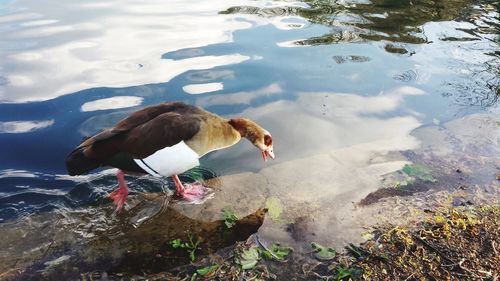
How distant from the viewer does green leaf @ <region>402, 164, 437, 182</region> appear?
448 cm

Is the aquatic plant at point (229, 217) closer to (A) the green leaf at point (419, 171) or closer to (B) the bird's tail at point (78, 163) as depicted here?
(B) the bird's tail at point (78, 163)

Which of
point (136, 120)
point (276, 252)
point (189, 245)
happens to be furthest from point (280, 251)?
point (136, 120)

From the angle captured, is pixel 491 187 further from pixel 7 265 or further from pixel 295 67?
pixel 7 265

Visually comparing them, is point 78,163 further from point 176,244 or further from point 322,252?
point 322,252

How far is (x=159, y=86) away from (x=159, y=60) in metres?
1.04

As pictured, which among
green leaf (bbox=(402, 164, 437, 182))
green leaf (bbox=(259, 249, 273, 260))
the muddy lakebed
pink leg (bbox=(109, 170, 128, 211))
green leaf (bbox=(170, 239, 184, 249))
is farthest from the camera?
green leaf (bbox=(402, 164, 437, 182))

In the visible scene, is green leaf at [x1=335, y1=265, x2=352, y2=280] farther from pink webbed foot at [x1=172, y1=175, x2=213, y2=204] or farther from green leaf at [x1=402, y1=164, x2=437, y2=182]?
green leaf at [x1=402, y1=164, x2=437, y2=182]

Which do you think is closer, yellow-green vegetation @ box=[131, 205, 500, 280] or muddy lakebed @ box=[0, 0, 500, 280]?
yellow-green vegetation @ box=[131, 205, 500, 280]

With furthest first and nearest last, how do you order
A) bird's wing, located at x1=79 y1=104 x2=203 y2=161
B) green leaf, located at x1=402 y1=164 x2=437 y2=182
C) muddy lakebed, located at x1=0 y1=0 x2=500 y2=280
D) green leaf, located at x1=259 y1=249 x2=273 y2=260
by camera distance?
1. green leaf, located at x1=402 y1=164 x2=437 y2=182
2. bird's wing, located at x1=79 y1=104 x2=203 y2=161
3. muddy lakebed, located at x1=0 y1=0 x2=500 y2=280
4. green leaf, located at x1=259 y1=249 x2=273 y2=260

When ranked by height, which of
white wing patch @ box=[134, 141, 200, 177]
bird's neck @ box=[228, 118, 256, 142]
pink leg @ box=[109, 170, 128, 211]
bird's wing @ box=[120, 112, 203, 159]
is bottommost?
pink leg @ box=[109, 170, 128, 211]

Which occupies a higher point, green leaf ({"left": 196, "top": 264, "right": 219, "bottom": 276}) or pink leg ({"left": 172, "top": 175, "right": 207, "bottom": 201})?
green leaf ({"left": 196, "top": 264, "right": 219, "bottom": 276})

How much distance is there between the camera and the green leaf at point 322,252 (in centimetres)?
342

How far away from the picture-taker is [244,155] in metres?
5.15

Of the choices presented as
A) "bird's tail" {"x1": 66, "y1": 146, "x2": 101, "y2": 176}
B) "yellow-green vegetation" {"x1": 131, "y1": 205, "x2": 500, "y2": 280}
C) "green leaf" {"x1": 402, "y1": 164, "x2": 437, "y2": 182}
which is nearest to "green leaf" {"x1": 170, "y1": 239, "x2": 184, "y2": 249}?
"yellow-green vegetation" {"x1": 131, "y1": 205, "x2": 500, "y2": 280}
